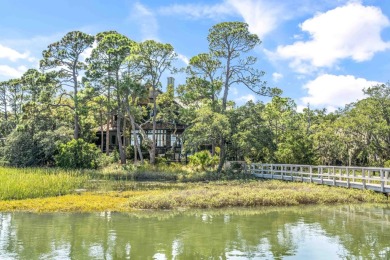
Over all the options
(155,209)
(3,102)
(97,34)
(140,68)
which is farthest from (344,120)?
(3,102)

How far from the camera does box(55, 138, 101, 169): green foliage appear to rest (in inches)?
1419

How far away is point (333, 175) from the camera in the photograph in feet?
71.9

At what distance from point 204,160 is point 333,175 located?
52.9ft

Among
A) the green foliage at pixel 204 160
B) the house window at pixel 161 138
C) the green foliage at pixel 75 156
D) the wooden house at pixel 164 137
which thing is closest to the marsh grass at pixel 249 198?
the green foliage at pixel 204 160

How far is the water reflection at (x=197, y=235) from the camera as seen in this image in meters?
8.95

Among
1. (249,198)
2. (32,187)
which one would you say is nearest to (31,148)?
(32,187)

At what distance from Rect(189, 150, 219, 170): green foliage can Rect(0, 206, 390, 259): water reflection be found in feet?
70.1

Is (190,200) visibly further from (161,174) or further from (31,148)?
(31,148)

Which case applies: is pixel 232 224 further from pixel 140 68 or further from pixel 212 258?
pixel 140 68

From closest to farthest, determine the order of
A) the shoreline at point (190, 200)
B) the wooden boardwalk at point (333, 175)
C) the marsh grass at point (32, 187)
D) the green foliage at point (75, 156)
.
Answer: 1. the shoreline at point (190, 200)
2. the marsh grass at point (32, 187)
3. the wooden boardwalk at point (333, 175)
4. the green foliage at point (75, 156)

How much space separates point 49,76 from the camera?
1580 inches

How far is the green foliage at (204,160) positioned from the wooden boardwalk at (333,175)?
422 cm

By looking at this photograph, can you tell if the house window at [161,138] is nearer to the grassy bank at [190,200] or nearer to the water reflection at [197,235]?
the grassy bank at [190,200]

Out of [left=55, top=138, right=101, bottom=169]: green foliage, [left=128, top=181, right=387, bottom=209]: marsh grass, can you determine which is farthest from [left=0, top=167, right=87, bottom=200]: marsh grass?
[left=55, top=138, right=101, bottom=169]: green foliage
